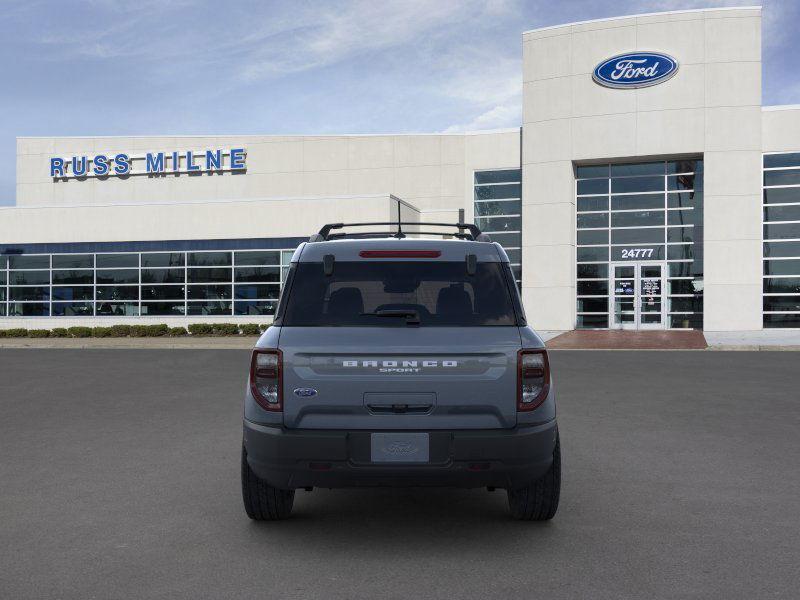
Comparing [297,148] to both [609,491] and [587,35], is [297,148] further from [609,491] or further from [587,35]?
[609,491]

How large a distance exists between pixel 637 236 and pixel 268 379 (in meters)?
29.5

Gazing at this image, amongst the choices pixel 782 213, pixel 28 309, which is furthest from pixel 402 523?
pixel 28 309

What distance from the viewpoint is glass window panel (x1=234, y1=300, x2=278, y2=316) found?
111 feet

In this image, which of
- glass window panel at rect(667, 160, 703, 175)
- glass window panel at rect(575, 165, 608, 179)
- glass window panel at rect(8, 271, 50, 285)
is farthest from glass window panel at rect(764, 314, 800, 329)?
glass window panel at rect(8, 271, 50, 285)

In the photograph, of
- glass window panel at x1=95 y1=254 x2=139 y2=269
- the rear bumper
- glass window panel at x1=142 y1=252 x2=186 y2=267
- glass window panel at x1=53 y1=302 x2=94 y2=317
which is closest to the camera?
the rear bumper

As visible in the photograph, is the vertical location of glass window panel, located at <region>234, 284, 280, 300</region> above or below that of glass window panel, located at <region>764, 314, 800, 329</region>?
above

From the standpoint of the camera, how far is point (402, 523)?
5375 millimetres

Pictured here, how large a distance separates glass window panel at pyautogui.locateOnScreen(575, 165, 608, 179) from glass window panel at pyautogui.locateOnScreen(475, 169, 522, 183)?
2.65 meters

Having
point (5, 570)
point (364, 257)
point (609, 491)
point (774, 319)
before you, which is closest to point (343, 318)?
point (364, 257)

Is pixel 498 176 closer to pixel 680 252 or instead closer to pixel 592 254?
pixel 592 254

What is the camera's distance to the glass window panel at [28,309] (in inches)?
1412

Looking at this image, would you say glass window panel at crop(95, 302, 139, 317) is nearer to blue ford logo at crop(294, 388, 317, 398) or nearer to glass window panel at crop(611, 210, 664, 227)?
glass window panel at crop(611, 210, 664, 227)

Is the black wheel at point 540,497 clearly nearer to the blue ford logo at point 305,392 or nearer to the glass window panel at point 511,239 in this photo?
the blue ford logo at point 305,392

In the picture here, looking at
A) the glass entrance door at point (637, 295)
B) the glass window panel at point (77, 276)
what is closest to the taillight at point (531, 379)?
the glass entrance door at point (637, 295)
